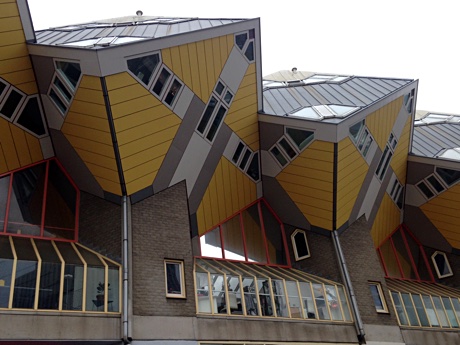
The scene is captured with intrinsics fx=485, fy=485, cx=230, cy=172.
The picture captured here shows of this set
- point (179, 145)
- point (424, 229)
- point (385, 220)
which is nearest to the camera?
point (179, 145)

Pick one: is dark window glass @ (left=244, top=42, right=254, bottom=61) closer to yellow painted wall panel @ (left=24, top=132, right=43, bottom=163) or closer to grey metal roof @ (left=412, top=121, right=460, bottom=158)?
yellow painted wall panel @ (left=24, top=132, right=43, bottom=163)

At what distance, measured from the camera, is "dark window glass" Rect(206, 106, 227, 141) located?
59.1 ft

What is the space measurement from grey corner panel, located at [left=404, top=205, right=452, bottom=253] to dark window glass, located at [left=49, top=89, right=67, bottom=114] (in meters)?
17.6

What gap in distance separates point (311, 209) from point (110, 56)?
10152 mm

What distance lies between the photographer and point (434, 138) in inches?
1015

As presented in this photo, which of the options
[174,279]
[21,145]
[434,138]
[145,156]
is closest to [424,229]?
[434,138]

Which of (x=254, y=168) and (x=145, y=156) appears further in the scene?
(x=254, y=168)

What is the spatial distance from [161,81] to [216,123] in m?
→ 3.29

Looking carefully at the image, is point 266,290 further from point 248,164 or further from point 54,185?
point 54,185

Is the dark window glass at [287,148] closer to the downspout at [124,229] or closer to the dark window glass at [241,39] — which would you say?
the dark window glass at [241,39]

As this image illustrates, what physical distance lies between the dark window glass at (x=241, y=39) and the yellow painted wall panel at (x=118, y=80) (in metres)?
5.38

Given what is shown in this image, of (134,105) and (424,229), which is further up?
(134,105)

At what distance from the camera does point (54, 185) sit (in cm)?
1672

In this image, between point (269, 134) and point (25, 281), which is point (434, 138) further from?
point (25, 281)
